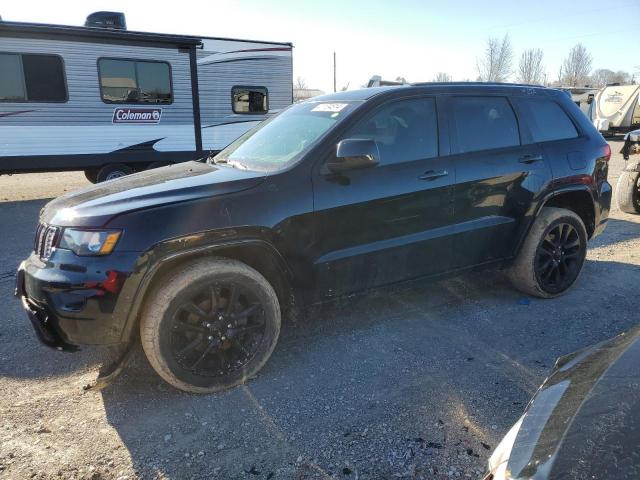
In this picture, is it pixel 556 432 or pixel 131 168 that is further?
pixel 131 168

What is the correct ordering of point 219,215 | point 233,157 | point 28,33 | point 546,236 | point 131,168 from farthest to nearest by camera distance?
point 131,168 < point 28,33 < point 546,236 < point 233,157 < point 219,215

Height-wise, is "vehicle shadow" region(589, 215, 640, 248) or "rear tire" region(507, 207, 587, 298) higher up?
"rear tire" region(507, 207, 587, 298)

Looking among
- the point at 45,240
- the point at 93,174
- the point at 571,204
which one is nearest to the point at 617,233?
the point at 571,204

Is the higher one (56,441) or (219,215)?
(219,215)

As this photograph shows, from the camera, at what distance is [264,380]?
3088 millimetres

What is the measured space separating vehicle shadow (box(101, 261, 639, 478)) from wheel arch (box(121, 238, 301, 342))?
29 cm

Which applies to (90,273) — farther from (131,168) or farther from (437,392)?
(131,168)

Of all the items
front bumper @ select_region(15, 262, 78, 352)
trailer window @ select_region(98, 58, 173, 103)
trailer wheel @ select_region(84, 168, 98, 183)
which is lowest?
trailer wheel @ select_region(84, 168, 98, 183)

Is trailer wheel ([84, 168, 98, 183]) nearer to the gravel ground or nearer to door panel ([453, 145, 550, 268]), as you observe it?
the gravel ground

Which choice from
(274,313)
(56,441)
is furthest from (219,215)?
(56,441)

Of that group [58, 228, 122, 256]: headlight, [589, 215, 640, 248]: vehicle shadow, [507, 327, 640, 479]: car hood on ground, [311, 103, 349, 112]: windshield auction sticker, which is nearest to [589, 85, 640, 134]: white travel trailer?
[589, 215, 640, 248]: vehicle shadow

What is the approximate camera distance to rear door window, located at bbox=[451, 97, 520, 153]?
378 cm

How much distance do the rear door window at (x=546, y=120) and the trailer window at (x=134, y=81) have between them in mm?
7791

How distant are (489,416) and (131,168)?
9.23 m
